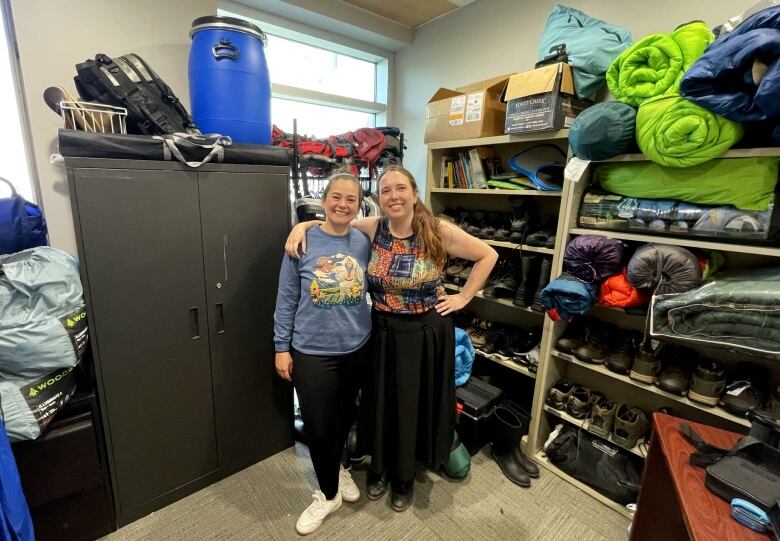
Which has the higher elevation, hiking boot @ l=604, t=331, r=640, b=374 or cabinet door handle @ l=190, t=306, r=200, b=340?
cabinet door handle @ l=190, t=306, r=200, b=340

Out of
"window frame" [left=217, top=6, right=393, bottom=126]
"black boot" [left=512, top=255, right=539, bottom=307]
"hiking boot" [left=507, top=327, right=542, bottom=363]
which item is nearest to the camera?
"black boot" [left=512, top=255, right=539, bottom=307]

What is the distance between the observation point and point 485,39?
2.57 metres

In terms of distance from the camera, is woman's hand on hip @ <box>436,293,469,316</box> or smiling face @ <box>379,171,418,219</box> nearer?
smiling face @ <box>379,171,418,219</box>

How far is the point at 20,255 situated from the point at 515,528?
2.31 m

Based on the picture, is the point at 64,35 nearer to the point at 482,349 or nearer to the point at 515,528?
the point at 482,349

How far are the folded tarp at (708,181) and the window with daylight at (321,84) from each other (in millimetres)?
1994

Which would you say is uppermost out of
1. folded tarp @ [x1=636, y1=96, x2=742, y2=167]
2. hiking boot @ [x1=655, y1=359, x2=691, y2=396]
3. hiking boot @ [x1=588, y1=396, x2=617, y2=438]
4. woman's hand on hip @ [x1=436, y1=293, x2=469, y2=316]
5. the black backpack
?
the black backpack

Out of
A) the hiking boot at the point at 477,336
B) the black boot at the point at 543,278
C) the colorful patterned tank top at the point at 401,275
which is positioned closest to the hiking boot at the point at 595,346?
the black boot at the point at 543,278

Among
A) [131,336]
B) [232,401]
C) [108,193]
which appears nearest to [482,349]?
[232,401]

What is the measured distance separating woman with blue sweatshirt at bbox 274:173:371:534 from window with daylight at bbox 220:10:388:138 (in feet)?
4.80

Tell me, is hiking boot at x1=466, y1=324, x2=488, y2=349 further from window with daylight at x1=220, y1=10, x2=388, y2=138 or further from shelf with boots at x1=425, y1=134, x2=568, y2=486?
window with daylight at x1=220, y1=10, x2=388, y2=138

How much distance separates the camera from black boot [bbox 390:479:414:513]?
1.74 meters

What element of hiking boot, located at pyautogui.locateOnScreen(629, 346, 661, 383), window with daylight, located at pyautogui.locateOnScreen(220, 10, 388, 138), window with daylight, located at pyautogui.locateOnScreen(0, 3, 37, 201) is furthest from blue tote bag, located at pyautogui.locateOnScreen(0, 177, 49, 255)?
hiking boot, located at pyautogui.locateOnScreen(629, 346, 661, 383)

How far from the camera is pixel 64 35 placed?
1.69 meters
